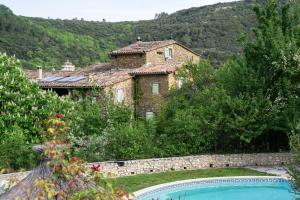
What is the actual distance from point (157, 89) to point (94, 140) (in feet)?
41.4

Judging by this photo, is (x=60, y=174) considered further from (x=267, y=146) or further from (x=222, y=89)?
(x=267, y=146)

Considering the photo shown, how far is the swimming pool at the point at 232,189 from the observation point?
2162 centimetres

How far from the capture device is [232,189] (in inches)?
892

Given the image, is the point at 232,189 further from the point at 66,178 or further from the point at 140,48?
the point at 140,48

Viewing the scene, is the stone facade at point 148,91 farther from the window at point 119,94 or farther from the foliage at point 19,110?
the foliage at point 19,110

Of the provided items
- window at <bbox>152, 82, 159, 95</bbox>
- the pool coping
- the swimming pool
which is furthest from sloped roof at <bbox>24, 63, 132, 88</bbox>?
the swimming pool

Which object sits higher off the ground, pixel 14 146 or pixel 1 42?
pixel 1 42

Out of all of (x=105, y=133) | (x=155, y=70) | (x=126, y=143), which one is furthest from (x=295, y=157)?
(x=155, y=70)

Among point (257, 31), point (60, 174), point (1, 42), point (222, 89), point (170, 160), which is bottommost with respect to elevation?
point (170, 160)

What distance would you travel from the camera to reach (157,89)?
3694cm

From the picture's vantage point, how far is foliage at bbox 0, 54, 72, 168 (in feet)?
72.4

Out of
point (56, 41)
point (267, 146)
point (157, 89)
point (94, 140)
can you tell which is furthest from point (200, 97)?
point (56, 41)

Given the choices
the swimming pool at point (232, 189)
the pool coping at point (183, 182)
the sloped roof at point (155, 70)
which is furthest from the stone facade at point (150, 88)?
the swimming pool at point (232, 189)

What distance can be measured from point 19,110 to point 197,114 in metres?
8.74
